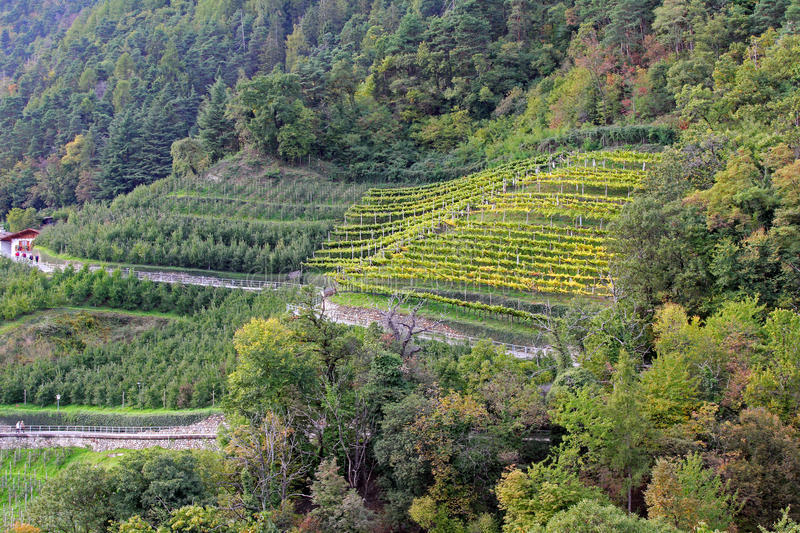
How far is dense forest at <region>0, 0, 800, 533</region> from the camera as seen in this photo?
19266 mm

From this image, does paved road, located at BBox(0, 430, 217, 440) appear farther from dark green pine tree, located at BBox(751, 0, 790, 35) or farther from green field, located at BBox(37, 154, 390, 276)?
dark green pine tree, located at BBox(751, 0, 790, 35)

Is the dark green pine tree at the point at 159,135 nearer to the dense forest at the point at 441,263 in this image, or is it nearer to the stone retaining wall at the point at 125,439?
the dense forest at the point at 441,263

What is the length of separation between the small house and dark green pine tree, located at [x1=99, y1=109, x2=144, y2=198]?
9908 millimetres

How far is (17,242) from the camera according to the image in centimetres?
4791

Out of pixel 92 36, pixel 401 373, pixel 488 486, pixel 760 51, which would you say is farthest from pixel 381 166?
pixel 92 36

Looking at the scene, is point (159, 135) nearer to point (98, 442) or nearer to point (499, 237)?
point (98, 442)

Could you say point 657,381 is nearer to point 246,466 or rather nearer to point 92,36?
point 246,466

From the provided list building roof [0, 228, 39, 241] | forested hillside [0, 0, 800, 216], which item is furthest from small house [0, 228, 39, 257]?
forested hillside [0, 0, 800, 216]

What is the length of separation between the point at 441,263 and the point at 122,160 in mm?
37471

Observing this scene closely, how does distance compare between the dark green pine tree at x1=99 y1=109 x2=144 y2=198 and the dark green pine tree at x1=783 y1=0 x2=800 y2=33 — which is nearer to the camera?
the dark green pine tree at x1=783 y1=0 x2=800 y2=33

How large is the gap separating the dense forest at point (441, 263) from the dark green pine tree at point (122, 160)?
0.24 metres

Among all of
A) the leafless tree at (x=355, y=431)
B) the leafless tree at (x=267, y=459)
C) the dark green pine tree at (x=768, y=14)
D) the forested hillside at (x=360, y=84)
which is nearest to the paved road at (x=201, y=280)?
the forested hillside at (x=360, y=84)

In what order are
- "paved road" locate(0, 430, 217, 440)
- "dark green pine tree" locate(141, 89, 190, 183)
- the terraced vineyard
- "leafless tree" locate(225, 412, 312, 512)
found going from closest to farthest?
"leafless tree" locate(225, 412, 312, 512) → "paved road" locate(0, 430, 217, 440) → the terraced vineyard → "dark green pine tree" locate(141, 89, 190, 183)

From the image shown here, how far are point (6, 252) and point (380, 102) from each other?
31.9 meters
